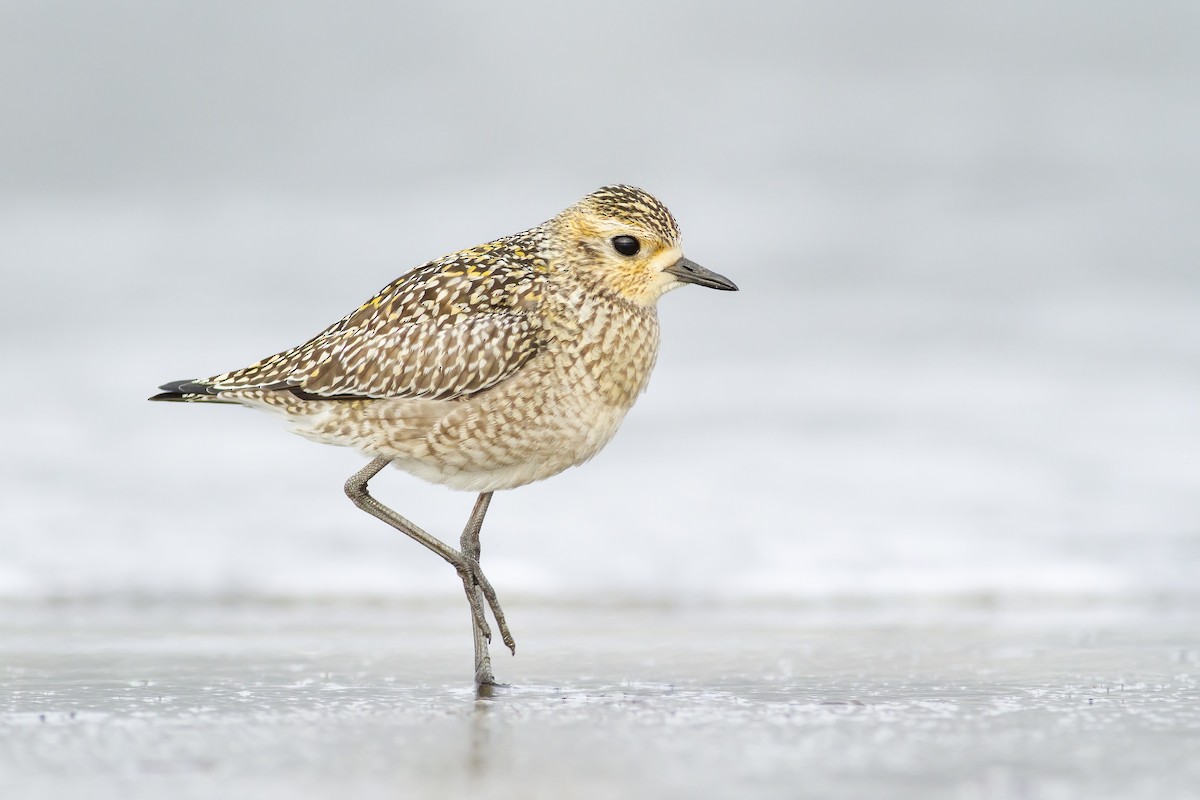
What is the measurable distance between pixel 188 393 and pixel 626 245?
111 inches

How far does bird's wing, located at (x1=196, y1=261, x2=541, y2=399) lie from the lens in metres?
8.54

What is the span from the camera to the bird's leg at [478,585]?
27.0 feet

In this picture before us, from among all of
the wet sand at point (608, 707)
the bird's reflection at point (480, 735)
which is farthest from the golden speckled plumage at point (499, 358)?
the bird's reflection at point (480, 735)

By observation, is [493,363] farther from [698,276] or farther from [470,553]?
[698,276]

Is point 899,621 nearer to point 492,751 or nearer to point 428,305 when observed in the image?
point 428,305

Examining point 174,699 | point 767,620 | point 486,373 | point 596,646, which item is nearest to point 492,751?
point 174,699

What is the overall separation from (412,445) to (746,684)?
2271 millimetres

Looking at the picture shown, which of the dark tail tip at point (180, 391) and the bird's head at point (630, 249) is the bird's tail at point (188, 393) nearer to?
the dark tail tip at point (180, 391)

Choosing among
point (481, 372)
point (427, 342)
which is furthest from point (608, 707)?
point (427, 342)

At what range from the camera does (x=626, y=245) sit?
29.3 ft

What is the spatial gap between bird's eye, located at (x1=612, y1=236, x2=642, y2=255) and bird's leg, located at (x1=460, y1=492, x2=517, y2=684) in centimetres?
159

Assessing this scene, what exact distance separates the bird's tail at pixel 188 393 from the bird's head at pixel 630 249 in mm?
2311

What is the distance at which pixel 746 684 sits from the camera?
800 centimetres

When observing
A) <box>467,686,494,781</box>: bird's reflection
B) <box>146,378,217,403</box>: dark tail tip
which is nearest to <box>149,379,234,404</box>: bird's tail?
<box>146,378,217,403</box>: dark tail tip
